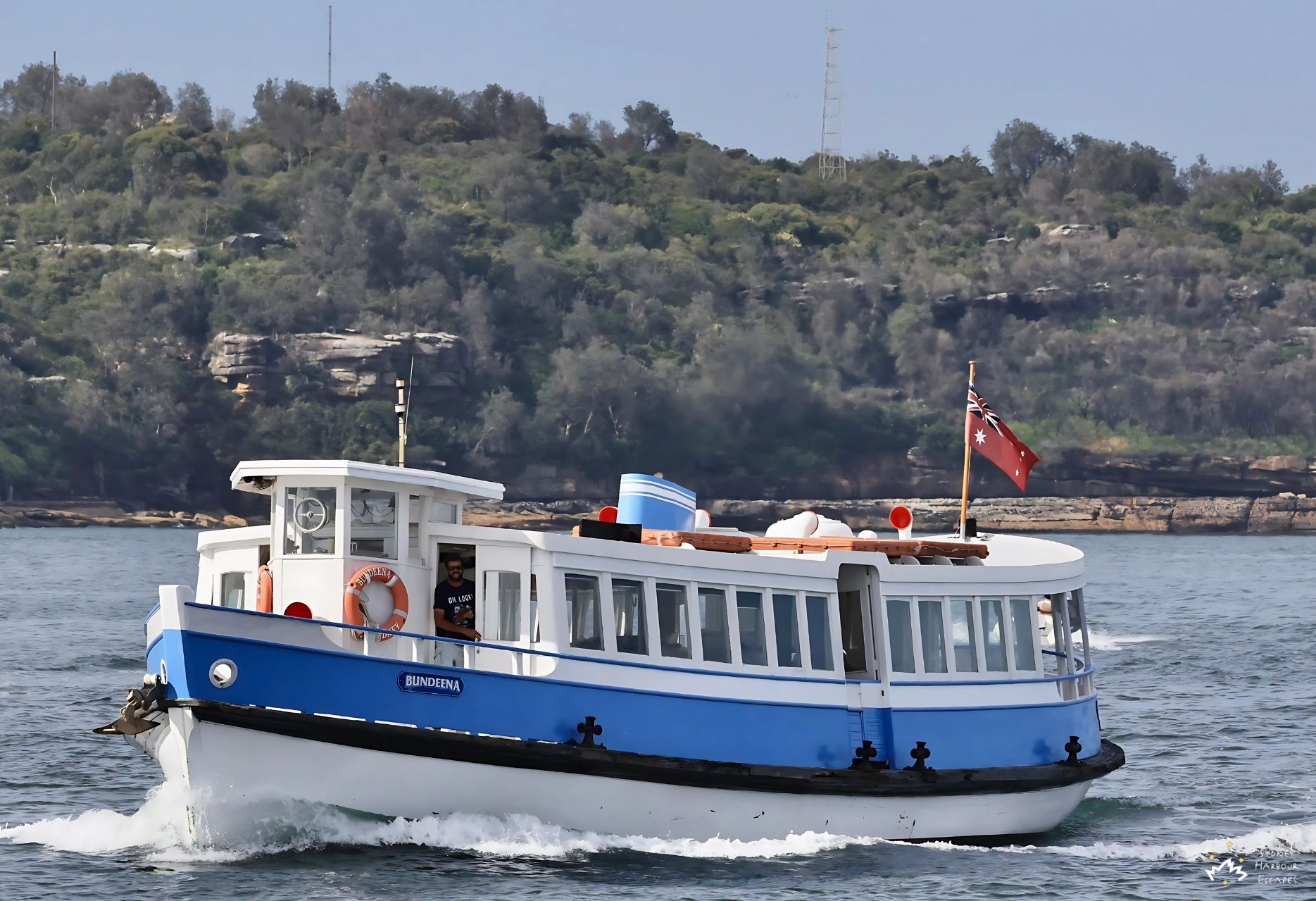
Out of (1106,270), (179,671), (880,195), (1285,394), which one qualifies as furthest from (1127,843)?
(880,195)

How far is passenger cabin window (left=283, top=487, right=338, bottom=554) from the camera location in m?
19.2

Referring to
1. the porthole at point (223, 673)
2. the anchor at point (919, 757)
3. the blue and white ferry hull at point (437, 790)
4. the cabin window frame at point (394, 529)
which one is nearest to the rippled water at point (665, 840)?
the blue and white ferry hull at point (437, 790)

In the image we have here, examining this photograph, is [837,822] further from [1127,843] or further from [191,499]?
[191,499]

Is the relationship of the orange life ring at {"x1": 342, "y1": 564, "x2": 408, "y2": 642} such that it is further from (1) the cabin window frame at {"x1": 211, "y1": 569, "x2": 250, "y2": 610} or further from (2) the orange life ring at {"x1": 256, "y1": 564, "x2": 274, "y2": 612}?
(1) the cabin window frame at {"x1": 211, "y1": 569, "x2": 250, "y2": 610}

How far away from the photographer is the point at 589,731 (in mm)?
18641

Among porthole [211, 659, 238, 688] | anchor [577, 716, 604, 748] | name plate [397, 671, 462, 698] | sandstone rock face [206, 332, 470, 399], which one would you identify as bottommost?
anchor [577, 716, 604, 748]

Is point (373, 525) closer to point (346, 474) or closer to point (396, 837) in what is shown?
point (346, 474)

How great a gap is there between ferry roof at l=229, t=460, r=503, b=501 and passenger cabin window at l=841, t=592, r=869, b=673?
15.0ft

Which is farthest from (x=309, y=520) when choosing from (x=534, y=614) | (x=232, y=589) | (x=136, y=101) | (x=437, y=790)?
(x=136, y=101)

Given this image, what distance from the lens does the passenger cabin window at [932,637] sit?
20844mm

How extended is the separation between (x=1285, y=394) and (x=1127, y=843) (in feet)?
427

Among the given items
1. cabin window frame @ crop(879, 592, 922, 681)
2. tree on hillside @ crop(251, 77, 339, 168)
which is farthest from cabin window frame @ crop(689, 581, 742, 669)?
tree on hillside @ crop(251, 77, 339, 168)

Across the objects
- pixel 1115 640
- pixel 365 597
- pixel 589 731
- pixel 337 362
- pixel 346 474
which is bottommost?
pixel 1115 640

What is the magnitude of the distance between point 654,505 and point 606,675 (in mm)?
2820
